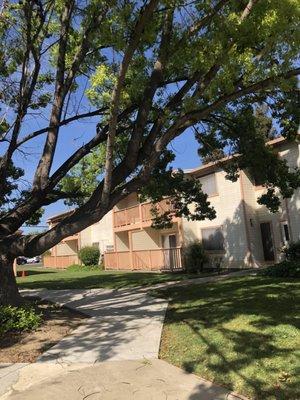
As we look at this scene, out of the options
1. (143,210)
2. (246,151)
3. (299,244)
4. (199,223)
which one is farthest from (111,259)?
(246,151)

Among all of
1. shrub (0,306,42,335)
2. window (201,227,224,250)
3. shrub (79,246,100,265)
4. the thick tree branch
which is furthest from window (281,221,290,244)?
shrub (79,246,100,265)

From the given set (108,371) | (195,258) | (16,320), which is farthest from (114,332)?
(195,258)

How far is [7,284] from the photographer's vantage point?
11250mm

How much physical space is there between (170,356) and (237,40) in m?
5.24

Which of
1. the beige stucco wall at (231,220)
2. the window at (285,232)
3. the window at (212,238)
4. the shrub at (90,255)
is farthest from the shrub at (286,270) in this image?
the shrub at (90,255)

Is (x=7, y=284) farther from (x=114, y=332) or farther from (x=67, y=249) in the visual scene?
(x=67, y=249)

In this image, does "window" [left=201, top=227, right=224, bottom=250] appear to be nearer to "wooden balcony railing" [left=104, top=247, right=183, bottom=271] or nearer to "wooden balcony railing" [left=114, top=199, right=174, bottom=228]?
"wooden balcony railing" [left=104, top=247, right=183, bottom=271]

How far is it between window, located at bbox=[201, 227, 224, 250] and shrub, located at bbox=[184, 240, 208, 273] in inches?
39.6

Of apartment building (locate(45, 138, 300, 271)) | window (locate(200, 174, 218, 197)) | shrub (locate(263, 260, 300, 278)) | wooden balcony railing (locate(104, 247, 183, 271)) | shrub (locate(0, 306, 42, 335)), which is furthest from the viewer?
wooden balcony railing (locate(104, 247, 183, 271))

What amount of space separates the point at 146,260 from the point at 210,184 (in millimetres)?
7257

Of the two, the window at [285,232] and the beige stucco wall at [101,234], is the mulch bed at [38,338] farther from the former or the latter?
the beige stucco wall at [101,234]

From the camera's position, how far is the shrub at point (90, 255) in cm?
3919

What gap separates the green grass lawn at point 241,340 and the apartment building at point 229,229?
7.76 meters

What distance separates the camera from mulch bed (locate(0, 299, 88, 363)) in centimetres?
814
